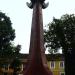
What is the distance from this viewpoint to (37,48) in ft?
75.0

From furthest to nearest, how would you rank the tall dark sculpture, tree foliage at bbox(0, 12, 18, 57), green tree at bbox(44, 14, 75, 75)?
1. tree foliage at bbox(0, 12, 18, 57)
2. green tree at bbox(44, 14, 75, 75)
3. the tall dark sculpture

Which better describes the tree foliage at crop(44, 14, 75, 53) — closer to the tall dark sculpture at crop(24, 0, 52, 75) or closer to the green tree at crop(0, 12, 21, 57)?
the green tree at crop(0, 12, 21, 57)

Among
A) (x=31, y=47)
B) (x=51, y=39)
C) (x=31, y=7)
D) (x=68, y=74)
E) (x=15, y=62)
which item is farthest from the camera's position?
(x=51, y=39)

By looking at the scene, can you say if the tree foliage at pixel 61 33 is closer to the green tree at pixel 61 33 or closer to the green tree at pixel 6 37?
the green tree at pixel 61 33

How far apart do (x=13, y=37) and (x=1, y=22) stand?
2.97m

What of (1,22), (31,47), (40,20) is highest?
(1,22)

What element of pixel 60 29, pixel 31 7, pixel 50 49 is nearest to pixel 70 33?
pixel 60 29

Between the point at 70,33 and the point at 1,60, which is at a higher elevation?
the point at 70,33

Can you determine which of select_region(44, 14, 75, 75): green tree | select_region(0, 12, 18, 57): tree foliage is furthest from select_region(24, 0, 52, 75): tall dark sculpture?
select_region(0, 12, 18, 57): tree foliage

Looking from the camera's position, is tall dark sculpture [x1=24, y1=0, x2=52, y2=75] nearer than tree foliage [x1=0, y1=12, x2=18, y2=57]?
Yes

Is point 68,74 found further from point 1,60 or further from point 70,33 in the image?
point 1,60

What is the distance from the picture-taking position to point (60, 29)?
4397 cm

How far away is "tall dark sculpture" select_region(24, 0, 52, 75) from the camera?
2211 cm

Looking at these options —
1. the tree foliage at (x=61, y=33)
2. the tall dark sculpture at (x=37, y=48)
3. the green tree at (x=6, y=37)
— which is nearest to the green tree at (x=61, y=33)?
the tree foliage at (x=61, y=33)
